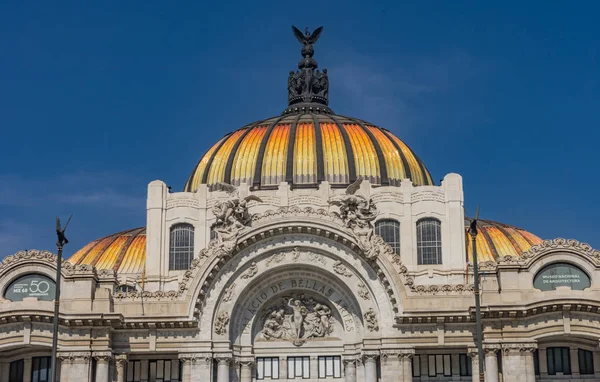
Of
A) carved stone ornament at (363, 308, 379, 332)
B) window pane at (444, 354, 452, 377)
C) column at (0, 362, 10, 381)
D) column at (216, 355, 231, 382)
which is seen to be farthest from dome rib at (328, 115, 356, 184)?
column at (0, 362, 10, 381)

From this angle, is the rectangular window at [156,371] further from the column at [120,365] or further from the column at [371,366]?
the column at [371,366]

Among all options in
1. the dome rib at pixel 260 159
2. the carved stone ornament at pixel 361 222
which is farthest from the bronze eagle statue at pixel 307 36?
the carved stone ornament at pixel 361 222

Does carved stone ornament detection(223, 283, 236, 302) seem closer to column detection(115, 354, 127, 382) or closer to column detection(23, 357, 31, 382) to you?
column detection(115, 354, 127, 382)

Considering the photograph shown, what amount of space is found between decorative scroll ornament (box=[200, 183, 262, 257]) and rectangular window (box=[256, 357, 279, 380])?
6905 mm

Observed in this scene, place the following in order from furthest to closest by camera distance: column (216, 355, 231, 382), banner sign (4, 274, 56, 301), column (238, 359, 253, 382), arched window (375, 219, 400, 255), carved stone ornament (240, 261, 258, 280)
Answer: arched window (375, 219, 400, 255)
column (238, 359, 253, 382)
carved stone ornament (240, 261, 258, 280)
column (216, 355, 231, 382)
banner sign (4, 274, 56, 301)

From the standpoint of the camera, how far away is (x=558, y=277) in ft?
198

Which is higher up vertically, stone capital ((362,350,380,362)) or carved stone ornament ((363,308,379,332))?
carved stone ornament ((363,308,379,332))

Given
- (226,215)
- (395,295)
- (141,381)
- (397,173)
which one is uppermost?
(397,173)

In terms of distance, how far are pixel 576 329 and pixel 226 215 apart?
1975cm

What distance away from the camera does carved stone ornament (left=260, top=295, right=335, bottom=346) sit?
63969mm

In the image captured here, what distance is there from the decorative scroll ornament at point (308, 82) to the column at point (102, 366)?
27.7 metres

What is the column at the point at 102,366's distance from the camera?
6041 cm

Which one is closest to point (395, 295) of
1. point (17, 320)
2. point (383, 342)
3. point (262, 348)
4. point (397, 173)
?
point (383, 342)

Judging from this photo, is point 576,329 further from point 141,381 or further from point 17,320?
point 17,320
